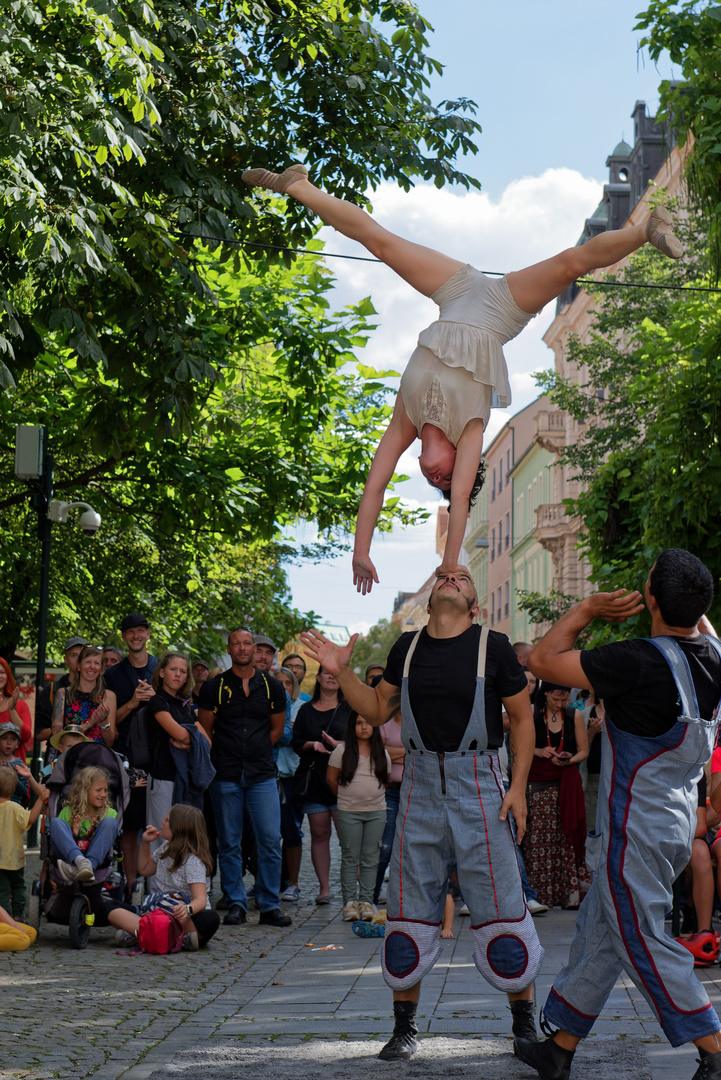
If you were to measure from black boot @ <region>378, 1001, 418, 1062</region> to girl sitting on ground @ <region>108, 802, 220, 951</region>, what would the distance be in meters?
3.46

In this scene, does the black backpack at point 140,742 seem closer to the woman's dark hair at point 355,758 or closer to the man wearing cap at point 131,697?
the man wearing cap at point 131,697

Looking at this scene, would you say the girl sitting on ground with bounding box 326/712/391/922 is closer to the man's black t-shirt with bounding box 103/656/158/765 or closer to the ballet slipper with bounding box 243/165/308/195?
the man's black t-shirt with bounding box 103/656/158/765

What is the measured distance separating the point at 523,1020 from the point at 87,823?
15.3 feet

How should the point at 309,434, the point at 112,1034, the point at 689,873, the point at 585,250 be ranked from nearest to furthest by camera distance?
the point at 585,250 < the point at 112,1034 < the point at 689,873 < the point at 309,434

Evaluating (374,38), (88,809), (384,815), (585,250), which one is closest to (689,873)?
(384,815)

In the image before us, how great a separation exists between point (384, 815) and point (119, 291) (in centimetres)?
465

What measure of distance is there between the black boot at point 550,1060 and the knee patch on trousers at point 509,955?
390 millimetres

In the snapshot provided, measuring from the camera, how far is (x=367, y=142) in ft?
33.5

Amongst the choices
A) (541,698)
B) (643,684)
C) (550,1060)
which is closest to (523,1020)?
(550,1060)

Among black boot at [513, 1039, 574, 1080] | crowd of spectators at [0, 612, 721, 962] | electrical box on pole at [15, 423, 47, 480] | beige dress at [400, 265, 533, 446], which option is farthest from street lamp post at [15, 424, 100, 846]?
beige dress at [400, 265, 533, 446]

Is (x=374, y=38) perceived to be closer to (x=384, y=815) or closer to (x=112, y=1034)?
(x=384, y=815)

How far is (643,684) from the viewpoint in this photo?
A: 15.5 ft

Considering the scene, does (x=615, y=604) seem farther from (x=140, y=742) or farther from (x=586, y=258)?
(x=140, y=742)

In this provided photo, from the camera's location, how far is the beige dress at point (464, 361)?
4.04 m
